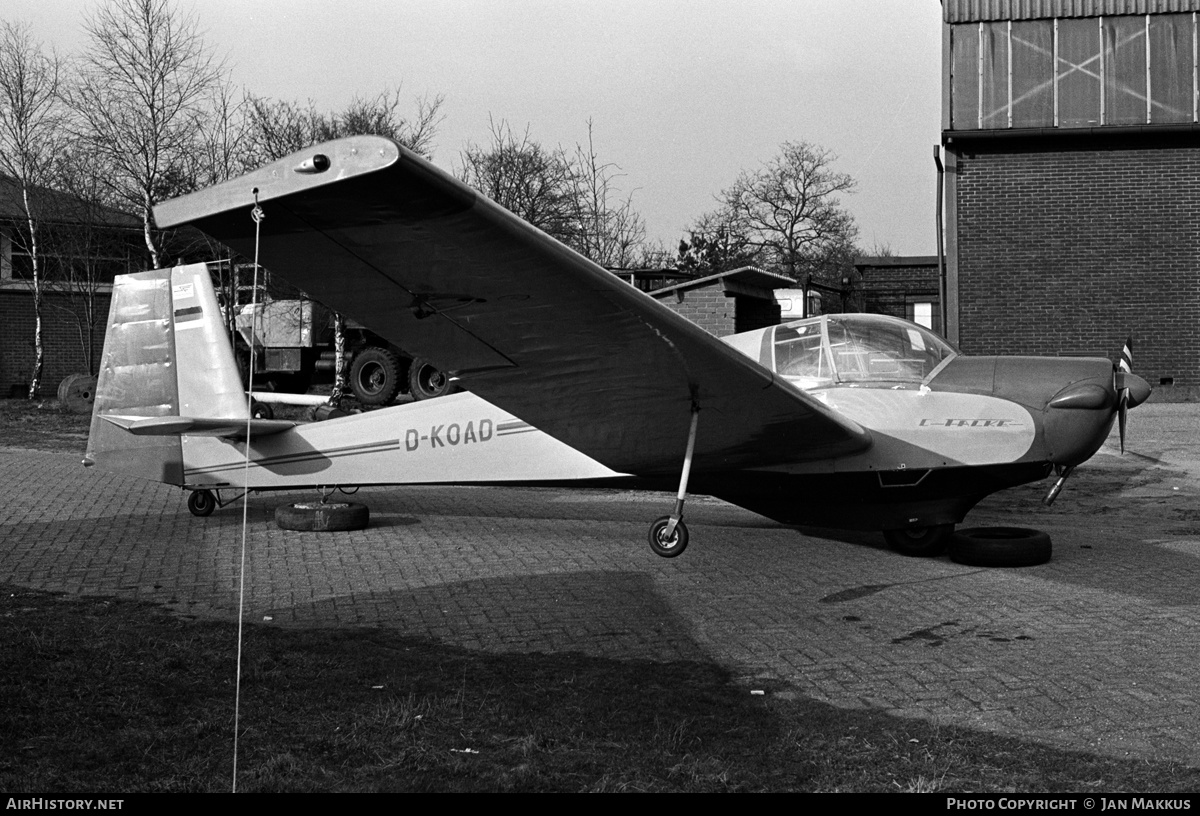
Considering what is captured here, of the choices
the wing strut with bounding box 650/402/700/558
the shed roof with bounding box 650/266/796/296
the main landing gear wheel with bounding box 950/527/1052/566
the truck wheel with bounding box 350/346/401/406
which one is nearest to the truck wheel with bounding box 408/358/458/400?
the truck wheel with bounding box 350/346/401/406

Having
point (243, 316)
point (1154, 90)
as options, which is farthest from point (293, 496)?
point (1154, 90)

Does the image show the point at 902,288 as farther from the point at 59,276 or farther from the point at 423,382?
the point at 59,276

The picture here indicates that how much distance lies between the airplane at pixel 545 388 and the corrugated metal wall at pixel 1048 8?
14.5 meters

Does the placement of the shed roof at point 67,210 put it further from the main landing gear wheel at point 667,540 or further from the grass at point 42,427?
the main landing gear wheel at point 667,540

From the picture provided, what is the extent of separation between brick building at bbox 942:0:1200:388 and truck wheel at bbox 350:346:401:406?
11513mm

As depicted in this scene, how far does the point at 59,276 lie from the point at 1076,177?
24198 mm

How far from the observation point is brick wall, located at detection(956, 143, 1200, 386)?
20.2m

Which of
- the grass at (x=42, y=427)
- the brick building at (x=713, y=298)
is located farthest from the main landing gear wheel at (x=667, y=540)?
the grass at (x=42, y=427)

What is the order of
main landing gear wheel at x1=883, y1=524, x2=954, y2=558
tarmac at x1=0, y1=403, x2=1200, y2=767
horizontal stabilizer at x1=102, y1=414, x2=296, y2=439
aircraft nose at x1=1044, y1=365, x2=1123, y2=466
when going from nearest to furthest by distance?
tarmac at x1=0, y1=403, x2=1200, y2=767
aircraft nose at x1=1044, y1=365, x2=1123, y2=466
main landing gear wheel at x1=883, y1=524, x2=954, y2=558
horizontal stabilizer at x1=102, y1=414, x2=296, y2=439

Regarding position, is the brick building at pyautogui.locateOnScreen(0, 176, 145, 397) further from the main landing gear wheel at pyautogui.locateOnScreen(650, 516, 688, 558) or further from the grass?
the main landing gear wheel at pyautogui.locateOnScreen(650, 516, 688, 558)

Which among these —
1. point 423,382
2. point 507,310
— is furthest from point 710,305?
point 507,310

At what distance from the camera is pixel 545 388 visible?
21.3 ft

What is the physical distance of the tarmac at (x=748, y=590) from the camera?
199 inches

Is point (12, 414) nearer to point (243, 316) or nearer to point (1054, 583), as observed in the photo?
point (243, 316)
